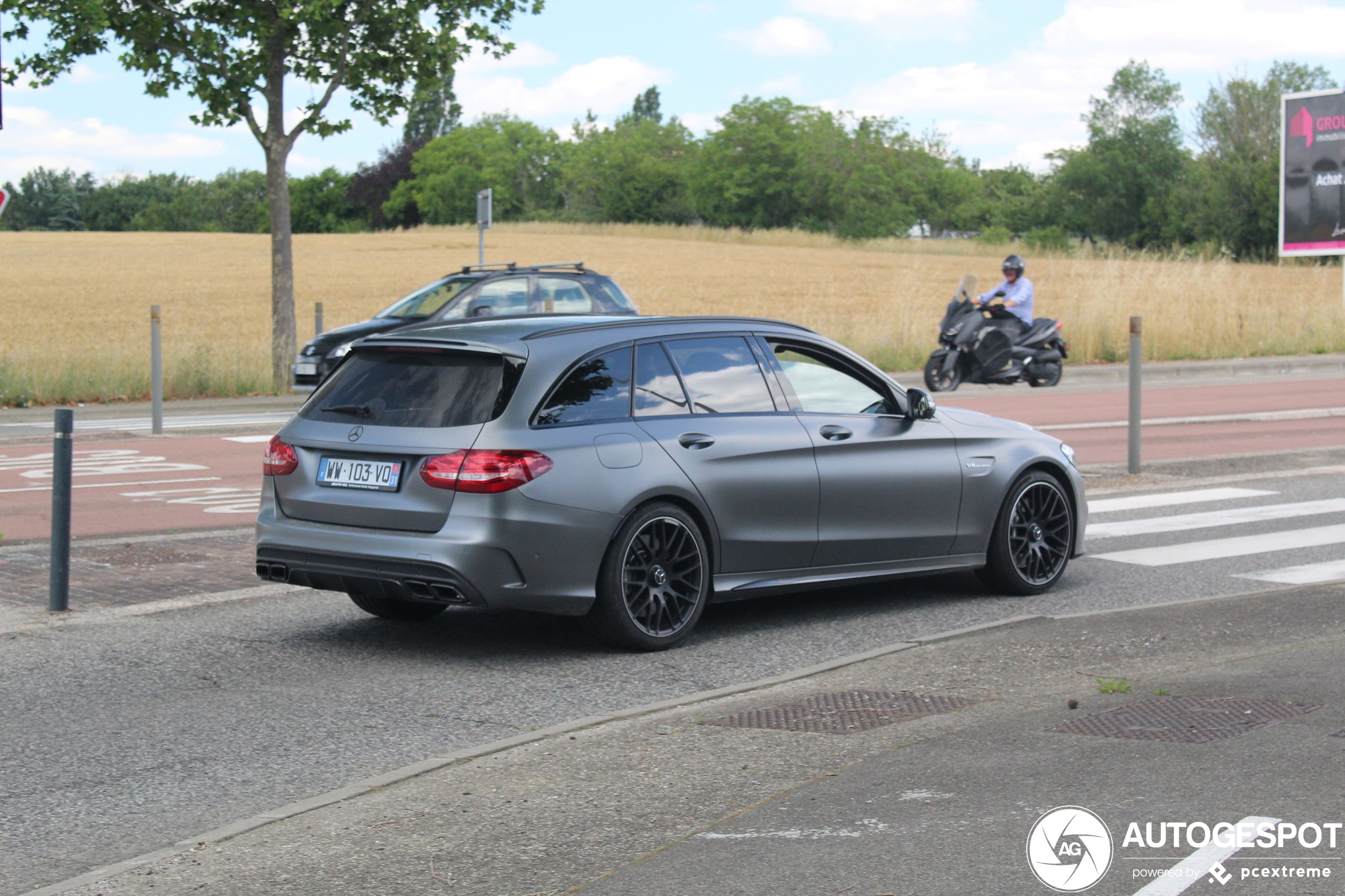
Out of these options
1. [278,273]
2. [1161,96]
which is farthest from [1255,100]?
[278,273]

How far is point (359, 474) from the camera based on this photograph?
7.09 meters

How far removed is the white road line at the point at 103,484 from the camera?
12.8m

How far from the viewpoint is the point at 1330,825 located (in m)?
4.55

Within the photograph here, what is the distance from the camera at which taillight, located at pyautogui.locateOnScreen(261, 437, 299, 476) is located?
7359 millimetres

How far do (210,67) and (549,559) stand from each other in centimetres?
1776

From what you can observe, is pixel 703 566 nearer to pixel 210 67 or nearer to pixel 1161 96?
pixel 210 67

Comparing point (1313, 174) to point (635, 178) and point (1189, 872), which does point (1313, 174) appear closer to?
point (1189, 872)

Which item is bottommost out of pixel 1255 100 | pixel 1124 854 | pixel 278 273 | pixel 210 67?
pixel 1124 854

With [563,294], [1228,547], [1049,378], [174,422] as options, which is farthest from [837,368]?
[1049,378]

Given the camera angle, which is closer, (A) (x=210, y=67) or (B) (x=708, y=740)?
(B) (x=708, y=740)

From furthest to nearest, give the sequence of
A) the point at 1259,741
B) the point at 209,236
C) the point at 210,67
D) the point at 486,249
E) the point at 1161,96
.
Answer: the point at 1161,96 → the point at 209,236 → the point at 486,249 → the point at 210,67 → the point at 1259,741

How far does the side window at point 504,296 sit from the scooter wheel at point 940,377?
5727 millimetres

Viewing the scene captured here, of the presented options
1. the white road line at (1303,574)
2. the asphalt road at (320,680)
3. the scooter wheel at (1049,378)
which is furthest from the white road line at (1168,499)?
the scooter wheel at (1049,378)

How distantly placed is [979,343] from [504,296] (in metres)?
6.66
